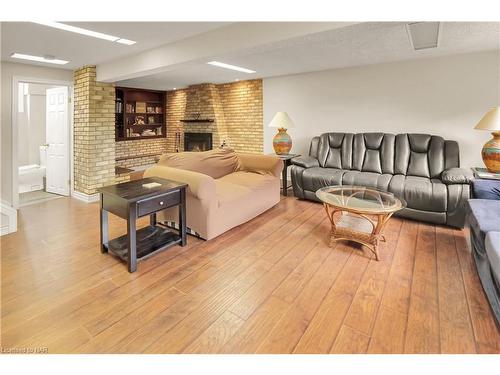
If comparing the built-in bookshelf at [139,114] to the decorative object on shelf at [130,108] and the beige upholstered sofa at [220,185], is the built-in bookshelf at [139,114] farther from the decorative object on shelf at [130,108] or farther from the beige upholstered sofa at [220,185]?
the beige upholstered sofa at [220,185]

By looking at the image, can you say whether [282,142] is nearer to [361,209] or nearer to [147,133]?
[361,209]

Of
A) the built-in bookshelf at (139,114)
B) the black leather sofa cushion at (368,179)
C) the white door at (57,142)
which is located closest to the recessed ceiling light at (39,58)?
the white door at (57,142)

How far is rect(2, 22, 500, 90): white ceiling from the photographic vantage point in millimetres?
2459

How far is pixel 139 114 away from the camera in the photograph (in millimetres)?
7406

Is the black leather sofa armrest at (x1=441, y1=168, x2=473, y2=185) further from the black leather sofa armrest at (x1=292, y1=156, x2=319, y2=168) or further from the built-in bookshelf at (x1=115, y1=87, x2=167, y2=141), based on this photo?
the built-in bookshelf at (x1=115, y1=87, x2=167, y2=141)

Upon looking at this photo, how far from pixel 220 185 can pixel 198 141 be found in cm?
386

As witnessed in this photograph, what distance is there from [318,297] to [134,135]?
6.90 meters

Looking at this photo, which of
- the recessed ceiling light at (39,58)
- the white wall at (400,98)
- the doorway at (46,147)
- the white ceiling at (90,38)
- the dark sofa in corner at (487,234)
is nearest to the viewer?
the dark sofa in corner at (487,234)

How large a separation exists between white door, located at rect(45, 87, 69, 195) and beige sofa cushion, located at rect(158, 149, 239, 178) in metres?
2.57

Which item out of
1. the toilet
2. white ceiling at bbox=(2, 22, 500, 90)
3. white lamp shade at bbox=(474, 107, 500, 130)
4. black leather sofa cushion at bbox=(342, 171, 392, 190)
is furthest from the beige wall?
white lamp shade at bbox=(474, 107, 500, 130)

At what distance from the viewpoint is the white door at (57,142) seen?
4.58 meters

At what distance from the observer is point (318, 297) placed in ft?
6.20

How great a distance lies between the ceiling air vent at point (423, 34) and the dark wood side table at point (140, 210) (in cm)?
281
